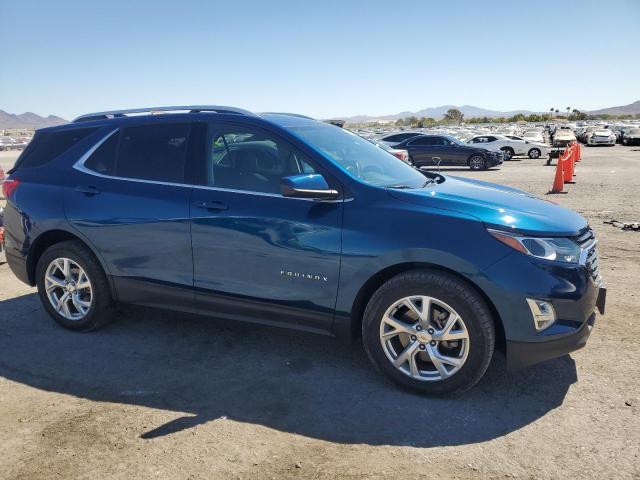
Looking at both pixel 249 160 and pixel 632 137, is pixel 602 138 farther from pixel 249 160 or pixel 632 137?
pixel 249 160

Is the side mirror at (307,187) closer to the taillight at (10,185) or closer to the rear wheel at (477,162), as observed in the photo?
the taillight at (10,185)

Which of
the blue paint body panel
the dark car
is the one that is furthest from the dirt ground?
the dark car

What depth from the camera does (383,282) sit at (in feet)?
12.1

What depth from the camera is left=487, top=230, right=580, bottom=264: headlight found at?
3.32 m

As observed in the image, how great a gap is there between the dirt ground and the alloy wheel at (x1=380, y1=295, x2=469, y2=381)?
8.1 inches

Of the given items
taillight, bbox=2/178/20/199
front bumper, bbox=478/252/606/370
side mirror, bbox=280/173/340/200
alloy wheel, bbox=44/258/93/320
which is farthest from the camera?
taillight, bbox=2/178/20/199

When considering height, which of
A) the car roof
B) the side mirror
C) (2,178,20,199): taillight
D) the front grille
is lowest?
the front grille

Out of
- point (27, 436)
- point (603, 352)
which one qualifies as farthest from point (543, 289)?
point (27, 436)

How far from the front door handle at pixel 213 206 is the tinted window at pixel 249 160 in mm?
151

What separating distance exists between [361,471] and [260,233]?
5.63 ft

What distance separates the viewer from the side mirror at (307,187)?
3523mm

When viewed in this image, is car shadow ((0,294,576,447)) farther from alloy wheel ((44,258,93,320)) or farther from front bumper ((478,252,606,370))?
front bumper ((478,252,606,370))

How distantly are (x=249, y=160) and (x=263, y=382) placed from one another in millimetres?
1622

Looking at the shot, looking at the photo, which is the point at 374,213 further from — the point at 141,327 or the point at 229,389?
the point at 141,327
